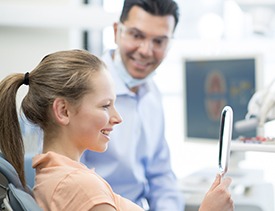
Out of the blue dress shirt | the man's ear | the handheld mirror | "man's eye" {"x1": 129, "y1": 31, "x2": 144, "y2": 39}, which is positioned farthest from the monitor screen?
the man's ear

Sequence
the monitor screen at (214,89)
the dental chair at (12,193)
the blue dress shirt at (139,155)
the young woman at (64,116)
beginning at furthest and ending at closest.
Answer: the monitor screen at (214,89)
the blue dress shirt at (139,155)
the young woman at (64,116)
the dental chair at (12,193)

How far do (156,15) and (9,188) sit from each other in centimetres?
92

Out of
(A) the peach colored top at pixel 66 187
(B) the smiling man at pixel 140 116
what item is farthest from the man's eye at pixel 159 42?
(A) the peach colored top at pixel 66 187

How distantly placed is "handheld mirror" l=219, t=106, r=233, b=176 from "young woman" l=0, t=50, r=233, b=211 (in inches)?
1.6

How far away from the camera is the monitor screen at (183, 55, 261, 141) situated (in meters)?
2.12

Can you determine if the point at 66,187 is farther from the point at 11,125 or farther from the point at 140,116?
the point at 140,116

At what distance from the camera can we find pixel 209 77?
225 cm

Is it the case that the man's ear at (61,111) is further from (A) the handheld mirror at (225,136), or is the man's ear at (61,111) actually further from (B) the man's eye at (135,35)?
(B) the man's eye at (135,35)

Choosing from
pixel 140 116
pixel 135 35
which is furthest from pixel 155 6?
pixel 140 116

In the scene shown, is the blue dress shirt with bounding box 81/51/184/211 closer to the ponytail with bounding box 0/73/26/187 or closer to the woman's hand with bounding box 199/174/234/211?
the ponytail with bounding box 0/73/26/187

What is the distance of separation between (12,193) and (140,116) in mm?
850

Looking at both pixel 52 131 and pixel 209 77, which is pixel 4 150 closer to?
pixel 52 131

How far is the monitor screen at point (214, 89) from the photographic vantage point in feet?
6.97

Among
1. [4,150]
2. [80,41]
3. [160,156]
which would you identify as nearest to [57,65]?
[4,150]
